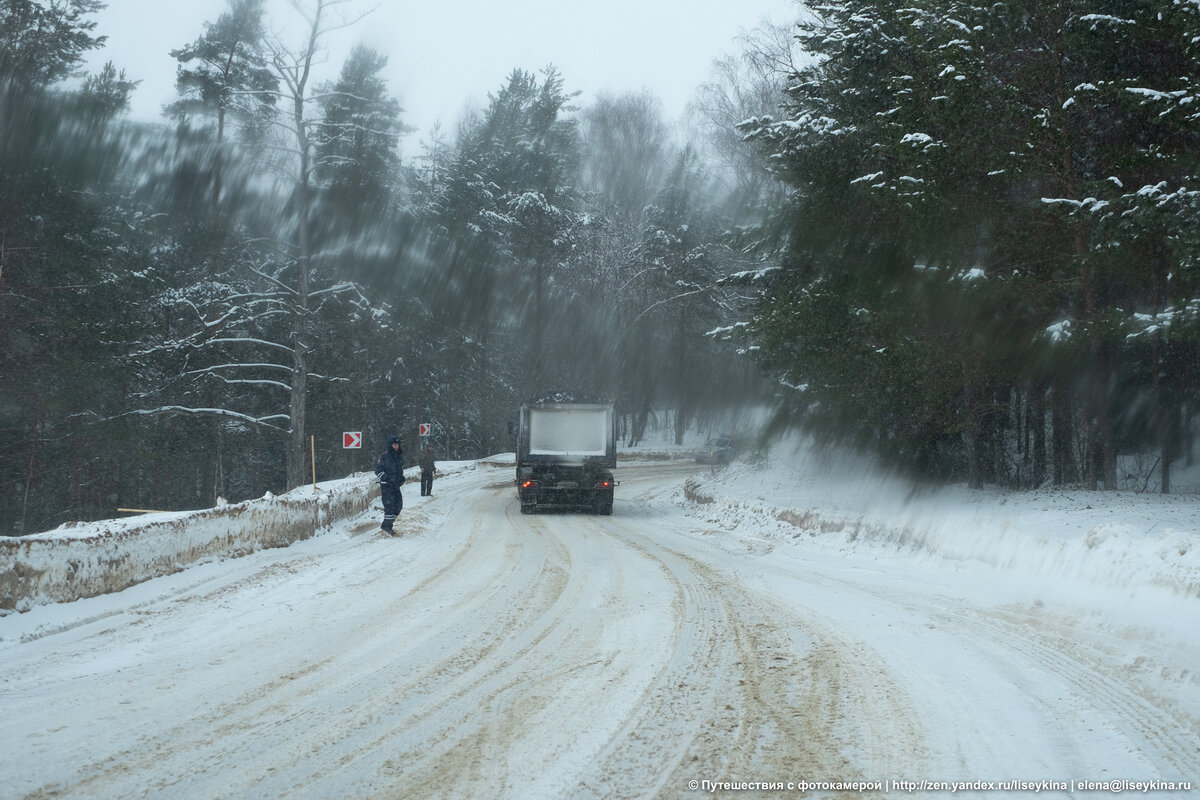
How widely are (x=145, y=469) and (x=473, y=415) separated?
2228cm

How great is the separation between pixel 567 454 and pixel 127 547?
40.7ft

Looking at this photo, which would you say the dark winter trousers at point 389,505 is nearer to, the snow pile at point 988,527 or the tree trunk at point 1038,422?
the snow pile at point 988,527

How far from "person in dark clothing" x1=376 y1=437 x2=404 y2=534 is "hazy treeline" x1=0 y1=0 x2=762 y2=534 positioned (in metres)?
8.44

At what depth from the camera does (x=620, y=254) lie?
163 feet

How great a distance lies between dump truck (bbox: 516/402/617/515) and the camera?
21.1m

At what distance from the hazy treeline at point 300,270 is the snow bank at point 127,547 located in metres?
11.4

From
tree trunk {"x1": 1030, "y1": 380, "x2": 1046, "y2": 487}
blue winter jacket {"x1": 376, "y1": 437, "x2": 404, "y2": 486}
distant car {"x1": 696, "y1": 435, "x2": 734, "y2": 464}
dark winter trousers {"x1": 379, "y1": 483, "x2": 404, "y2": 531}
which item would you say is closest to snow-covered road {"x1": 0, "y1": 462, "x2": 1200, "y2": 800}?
dark winter trousers {"x1": 379, "y1": 483, "x2": 404, "y2": 531}

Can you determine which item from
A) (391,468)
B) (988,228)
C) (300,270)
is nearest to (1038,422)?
(988,228)

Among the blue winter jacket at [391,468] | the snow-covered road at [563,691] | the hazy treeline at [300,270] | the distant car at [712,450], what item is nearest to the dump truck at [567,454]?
the hazy treeline at [300,270]

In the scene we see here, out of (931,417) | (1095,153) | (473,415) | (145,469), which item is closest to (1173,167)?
(1095,153)

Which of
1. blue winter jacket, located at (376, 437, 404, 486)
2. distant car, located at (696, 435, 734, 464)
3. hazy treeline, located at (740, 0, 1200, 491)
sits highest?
hazy treeline, located at (740, 0, 1200, 491)

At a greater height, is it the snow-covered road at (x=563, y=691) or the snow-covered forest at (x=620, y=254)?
the snow-covered forest at (x=620, y=254)

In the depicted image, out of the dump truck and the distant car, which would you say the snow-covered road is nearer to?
the dump truck

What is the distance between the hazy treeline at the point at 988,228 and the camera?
12992 mm
